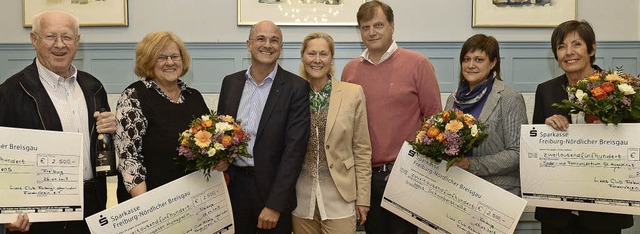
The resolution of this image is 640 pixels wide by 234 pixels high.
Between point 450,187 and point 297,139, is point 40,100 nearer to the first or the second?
point 297,139

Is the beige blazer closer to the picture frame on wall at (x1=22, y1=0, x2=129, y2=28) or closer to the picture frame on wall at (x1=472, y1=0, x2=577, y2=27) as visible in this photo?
the picture frame on wall at (x1=472, y1=0, x2=577, y2=27)

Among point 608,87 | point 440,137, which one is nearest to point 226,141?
point 440,137

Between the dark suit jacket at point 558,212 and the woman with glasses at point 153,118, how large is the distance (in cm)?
182

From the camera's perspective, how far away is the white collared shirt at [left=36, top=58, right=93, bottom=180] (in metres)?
2.67

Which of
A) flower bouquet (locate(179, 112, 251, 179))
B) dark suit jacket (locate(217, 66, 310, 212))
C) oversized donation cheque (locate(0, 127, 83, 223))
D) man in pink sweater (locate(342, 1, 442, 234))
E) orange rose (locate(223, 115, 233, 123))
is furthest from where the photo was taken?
man in pink sweater (locate(342, 1, 442, 234))

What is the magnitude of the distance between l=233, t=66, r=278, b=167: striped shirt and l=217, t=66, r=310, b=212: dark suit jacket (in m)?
0.04

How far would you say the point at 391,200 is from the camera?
317 cm

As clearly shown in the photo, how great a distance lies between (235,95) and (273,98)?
0.22m

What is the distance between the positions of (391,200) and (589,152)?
3.36 feet

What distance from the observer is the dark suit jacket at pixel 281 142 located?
2.94m

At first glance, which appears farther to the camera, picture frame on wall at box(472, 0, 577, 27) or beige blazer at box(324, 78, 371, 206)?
picture frame on wall at box(472, 0, 577, 27)

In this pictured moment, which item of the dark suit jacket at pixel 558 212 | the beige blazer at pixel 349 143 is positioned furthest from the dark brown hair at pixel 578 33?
the beige blazer at pixel 349 143

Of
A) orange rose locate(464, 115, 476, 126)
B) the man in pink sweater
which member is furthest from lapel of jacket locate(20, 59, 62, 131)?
orange rose locate(464, 115, 476, 126)

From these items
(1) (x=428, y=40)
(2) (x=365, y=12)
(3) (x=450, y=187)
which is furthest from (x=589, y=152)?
(1) (x=428, y=40)
